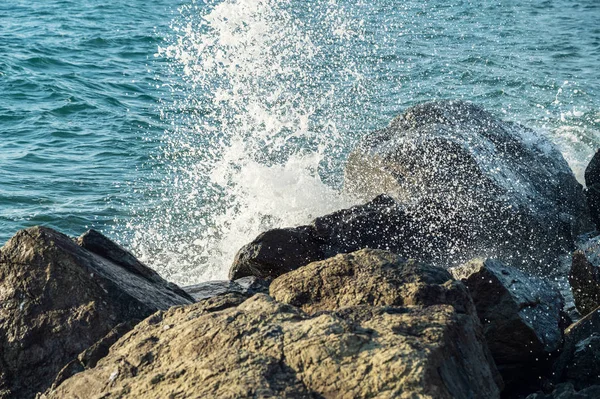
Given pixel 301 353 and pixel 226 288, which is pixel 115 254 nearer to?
pixel 226 288

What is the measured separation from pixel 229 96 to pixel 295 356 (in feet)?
36.5

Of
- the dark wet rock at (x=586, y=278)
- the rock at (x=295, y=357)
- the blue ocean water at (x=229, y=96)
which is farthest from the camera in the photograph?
the blue ocean water at (x=229, y=96)

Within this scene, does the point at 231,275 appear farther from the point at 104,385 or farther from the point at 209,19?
the point at 209,19

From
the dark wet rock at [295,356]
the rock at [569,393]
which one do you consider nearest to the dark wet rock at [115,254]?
the dark wet rock at [295,356]

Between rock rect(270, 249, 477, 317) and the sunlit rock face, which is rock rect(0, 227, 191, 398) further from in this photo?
the sunlit rock face

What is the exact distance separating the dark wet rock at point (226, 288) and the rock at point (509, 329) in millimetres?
1288

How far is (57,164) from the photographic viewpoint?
11.0 m

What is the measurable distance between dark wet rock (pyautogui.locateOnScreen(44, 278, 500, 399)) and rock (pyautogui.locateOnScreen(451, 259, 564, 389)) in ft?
4.29

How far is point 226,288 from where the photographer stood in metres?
5.34

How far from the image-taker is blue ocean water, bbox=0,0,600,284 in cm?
956

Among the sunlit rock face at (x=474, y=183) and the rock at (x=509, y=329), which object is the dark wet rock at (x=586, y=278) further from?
the sunlit rock face at (x=474, y=183)

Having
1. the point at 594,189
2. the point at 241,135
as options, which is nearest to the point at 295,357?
the point at 594,189

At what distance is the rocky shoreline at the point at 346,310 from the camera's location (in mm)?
3000

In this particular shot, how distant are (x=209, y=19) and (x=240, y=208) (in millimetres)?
10062
